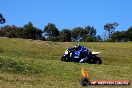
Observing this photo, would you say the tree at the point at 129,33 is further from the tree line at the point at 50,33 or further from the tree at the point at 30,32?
the tree at the point at 30,32

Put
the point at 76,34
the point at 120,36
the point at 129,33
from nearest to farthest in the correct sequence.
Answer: the point at 76,34, the point at 120,36, the point at 129,33

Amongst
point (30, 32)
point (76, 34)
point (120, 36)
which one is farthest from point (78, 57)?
point (120, 36)

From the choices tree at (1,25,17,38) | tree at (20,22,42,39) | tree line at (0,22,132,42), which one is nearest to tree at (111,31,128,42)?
tree line at (0,22,132,42)

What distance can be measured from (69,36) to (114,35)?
71.2 ft

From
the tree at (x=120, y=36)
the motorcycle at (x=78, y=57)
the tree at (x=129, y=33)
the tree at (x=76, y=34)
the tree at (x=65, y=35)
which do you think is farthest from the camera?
the tree at (x=129, y=33)

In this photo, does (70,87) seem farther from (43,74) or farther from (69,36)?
(69,36)

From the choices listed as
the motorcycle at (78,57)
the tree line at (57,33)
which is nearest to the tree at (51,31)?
the tree line at (57,33)

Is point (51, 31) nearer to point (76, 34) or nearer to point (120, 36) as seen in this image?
point (76, 34)

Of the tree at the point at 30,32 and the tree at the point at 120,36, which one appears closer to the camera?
the tree at the point at 30,32

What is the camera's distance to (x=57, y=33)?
15162 centimetres

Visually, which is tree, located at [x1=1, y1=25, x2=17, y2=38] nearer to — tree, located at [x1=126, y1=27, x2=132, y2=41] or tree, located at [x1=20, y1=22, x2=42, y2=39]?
tree, located at [x1=20, y1=22, x2=42, y2=39]

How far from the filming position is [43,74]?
77.5ft

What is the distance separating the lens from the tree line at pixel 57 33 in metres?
138

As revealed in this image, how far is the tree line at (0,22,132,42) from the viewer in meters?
138
